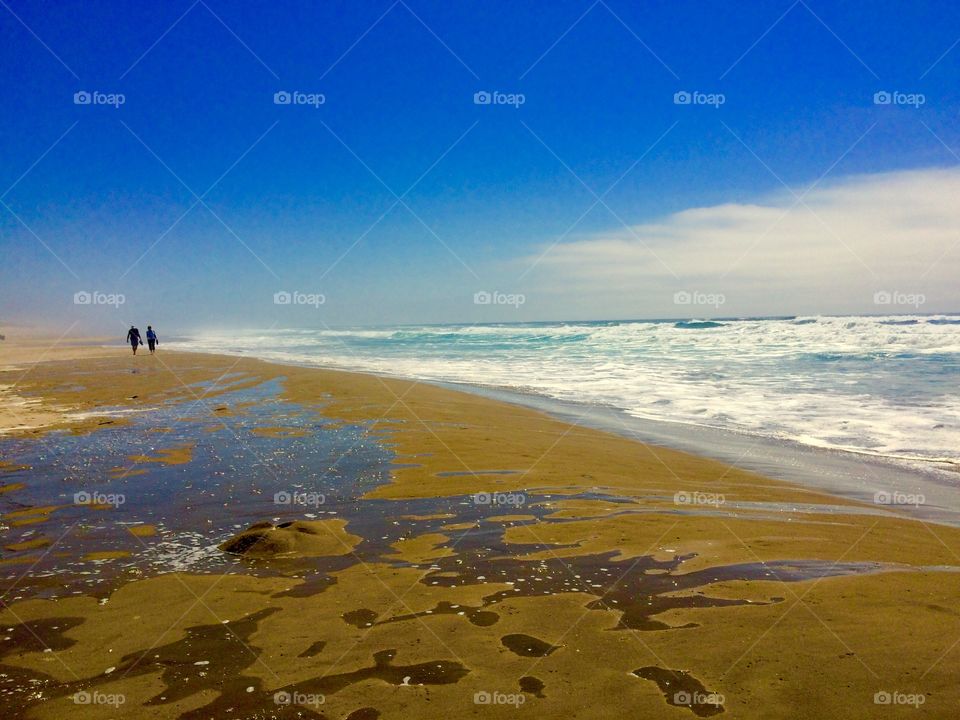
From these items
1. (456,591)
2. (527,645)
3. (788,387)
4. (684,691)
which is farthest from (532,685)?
(788,387)

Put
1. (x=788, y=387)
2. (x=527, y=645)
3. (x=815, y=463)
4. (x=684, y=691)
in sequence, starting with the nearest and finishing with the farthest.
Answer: (x=684, y=691)
(x=527, y=645)
(x=815, y=463)
(x=788, y=387)

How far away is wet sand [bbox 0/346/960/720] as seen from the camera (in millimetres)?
3902

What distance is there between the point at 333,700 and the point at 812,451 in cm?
1074

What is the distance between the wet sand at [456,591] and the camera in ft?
12.8

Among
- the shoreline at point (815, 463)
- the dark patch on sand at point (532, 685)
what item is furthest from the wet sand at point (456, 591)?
the shoreline at point (815, 463)

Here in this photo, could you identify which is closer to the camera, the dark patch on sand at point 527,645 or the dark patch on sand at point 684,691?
the dark patch on sand at point 684,691

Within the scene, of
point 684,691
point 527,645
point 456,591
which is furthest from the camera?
point 456,591

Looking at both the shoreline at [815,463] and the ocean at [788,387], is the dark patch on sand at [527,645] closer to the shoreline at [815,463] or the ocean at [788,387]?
the shoreline at [815,463]

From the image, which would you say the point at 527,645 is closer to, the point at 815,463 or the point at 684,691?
the point at 684,691

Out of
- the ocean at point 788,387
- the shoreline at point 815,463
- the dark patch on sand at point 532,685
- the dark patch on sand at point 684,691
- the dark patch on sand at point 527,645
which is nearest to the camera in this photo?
the dark patch on sand at point 684,691

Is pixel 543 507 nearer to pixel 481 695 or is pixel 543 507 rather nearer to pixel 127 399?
pixel 481 695

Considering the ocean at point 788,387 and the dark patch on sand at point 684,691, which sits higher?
the ocean at point 788,387

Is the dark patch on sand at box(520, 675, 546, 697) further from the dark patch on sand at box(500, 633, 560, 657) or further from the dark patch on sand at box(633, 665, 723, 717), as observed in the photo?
the dark patch on sand at box(633, 665, 723, 717)

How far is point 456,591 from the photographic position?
17.6 feet
